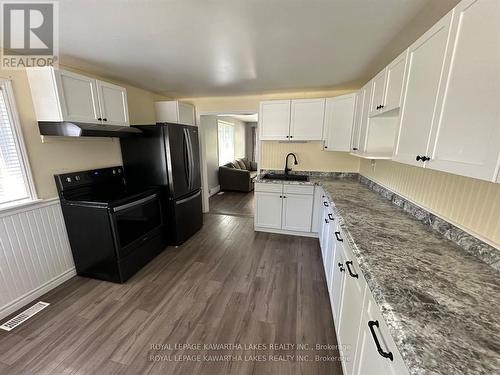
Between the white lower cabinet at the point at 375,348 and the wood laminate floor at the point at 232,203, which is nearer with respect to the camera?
the white lower cabinet at the point at 375,348

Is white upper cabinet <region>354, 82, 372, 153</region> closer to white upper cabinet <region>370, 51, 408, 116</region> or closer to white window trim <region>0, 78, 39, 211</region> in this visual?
white upper cabinet <region>370, 51, 408, 116</region>

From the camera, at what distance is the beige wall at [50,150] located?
6.32ft

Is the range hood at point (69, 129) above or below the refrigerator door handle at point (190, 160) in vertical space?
above

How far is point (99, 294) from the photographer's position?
215 centimetres

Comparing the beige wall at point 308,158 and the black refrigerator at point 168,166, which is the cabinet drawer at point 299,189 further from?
the black refrigerator at point 168,166

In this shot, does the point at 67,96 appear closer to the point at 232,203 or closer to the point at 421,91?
the point at 421,91

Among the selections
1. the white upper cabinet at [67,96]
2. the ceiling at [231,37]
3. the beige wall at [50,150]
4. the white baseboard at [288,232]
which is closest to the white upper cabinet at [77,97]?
the white upper cabinet at [67,96]

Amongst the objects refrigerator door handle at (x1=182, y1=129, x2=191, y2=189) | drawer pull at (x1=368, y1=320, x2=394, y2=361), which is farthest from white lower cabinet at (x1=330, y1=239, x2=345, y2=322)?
refrigerator door handle at (x1=182, y1=129, x2=191, y2=189)

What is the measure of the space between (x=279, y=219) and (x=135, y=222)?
208 cm

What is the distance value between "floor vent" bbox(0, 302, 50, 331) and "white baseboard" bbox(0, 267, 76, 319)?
0.30 ft

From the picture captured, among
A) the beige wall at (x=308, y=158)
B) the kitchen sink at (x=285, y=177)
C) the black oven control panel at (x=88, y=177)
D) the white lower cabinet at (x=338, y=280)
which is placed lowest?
the white lower cabinet at (x=338, y=280)

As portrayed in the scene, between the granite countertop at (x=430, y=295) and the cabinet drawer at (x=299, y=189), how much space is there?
162 cm

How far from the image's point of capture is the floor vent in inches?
69.8

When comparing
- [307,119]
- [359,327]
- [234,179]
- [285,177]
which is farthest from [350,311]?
[234,179]
